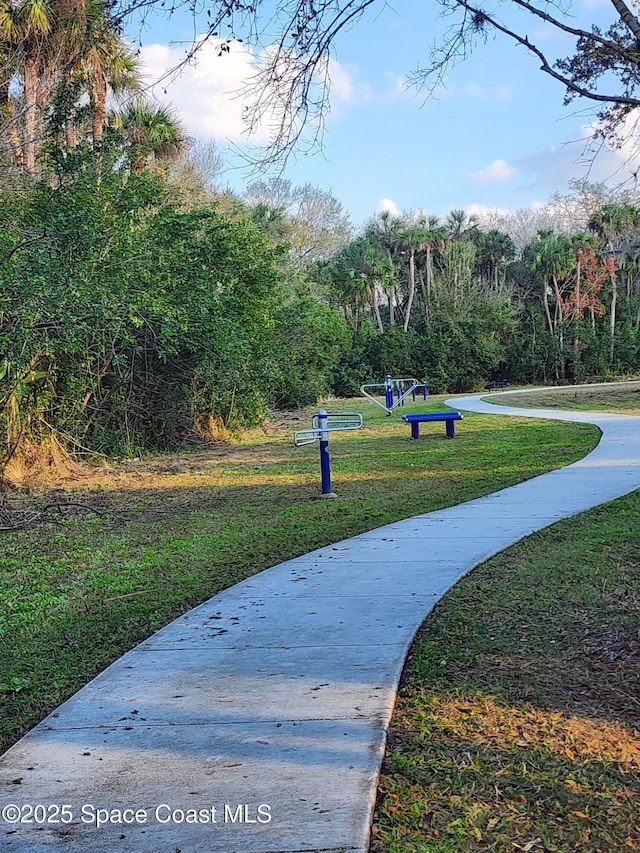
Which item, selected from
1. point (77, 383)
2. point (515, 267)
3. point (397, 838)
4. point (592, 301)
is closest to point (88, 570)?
point (397, 838)

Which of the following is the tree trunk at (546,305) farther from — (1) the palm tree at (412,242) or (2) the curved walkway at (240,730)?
(2) the curved walkway at (240,730)

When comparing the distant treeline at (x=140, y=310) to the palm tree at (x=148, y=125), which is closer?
the distant treeline at (x=140, y=310)

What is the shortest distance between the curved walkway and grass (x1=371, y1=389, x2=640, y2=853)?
12 cm

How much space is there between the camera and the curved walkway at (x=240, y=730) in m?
2.32

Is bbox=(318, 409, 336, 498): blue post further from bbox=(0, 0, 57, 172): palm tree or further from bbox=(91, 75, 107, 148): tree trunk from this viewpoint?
bbox=(91, 75, 107, 148): tree trunk

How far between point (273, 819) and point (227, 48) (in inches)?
146

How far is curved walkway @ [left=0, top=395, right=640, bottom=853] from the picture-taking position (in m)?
2.32

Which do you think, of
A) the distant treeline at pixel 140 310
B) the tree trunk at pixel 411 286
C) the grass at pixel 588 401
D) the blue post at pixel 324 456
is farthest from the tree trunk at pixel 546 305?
the blue post at pixel 324 456

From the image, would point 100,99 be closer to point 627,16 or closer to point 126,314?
point 126,314

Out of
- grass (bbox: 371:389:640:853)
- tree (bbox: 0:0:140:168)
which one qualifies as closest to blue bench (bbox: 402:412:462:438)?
tree (bbox: 0:0:140:168)

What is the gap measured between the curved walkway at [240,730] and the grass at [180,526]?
1.19 ft

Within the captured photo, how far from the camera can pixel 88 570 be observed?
5992mm

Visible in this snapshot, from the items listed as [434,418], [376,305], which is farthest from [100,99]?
[376,305]

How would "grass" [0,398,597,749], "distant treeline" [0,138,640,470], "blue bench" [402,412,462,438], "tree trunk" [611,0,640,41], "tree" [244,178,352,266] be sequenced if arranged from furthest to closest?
"tree" [244,178,352,266], "blue bench" [402,412,462,438], "distant treeline" [0,138,640,470], "grass" [0,398,597,749], "tree trunk" [611,0,640,41]
